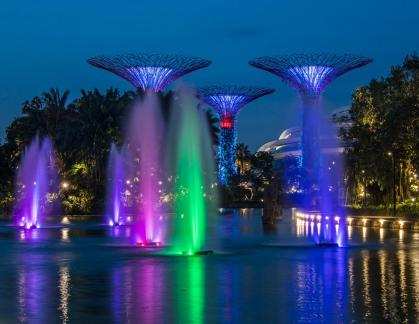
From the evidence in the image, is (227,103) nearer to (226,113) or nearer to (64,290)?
(226,113)

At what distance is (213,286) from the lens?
13.4 m

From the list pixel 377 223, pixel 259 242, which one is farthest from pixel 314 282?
pixel 377 223

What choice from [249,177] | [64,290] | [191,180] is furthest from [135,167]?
[249,177]

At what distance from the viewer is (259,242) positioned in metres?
25.8

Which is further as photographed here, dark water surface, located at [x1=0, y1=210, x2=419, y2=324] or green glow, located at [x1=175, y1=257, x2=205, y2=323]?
dark water surface, located at [x1=0, y1=210, x2=419, y2=324]

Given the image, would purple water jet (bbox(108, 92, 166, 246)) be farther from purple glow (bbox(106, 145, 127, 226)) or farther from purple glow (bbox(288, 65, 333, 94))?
purple glow (bbox(288, 65, 333, 94))

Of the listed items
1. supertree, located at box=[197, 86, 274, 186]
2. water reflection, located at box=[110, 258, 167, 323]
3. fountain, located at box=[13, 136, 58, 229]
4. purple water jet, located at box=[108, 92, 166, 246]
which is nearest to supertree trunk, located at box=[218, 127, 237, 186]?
supertree, located at box=[197, 86, 274, 186]

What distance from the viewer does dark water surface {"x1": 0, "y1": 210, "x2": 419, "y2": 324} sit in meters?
10.4

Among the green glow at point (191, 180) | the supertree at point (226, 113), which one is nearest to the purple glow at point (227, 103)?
the supertree at point (226, 113)

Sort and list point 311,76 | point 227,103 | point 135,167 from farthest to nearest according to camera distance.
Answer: point 227,103 < point 311,76 < point 135,167

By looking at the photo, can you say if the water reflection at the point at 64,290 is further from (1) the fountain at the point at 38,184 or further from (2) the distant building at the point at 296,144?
(2) the distant building at the point at 296,144

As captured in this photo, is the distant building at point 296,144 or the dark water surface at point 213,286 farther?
the distant building at point 296,144

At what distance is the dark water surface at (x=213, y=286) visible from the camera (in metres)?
10.4

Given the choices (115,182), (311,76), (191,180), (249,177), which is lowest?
(191,180)
